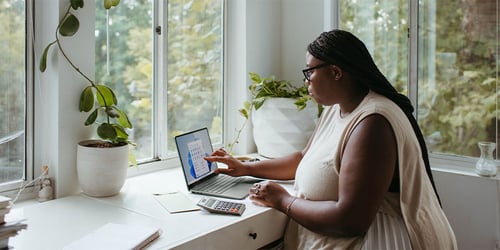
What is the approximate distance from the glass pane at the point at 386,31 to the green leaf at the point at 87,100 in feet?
4.68

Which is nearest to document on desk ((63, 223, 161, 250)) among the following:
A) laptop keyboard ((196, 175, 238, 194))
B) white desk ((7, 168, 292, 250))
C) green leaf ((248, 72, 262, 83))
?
white desk ((7, 168, 292, 250))

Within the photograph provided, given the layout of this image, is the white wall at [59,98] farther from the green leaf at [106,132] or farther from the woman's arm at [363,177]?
the woman's arm at [363,177]

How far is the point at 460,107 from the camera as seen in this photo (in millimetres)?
1964

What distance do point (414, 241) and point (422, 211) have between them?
96 mm

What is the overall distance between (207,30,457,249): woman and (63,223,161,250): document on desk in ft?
1.54

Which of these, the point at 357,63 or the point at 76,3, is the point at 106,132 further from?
the point at 357,63

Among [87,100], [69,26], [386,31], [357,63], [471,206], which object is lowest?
[471,206]

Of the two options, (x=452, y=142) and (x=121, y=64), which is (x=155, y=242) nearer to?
(x=121, y=64)

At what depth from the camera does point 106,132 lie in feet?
5.17

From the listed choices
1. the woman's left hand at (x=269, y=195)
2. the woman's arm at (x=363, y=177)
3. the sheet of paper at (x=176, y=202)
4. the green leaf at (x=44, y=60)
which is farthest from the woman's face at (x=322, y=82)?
the green leaf at (x=44, y=60)

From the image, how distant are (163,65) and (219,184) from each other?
0.69 m

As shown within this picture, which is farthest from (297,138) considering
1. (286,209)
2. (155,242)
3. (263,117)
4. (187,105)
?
(155,242)

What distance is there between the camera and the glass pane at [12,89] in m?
1.51

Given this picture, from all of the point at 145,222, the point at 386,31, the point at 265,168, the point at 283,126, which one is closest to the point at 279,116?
the point at 283,126
